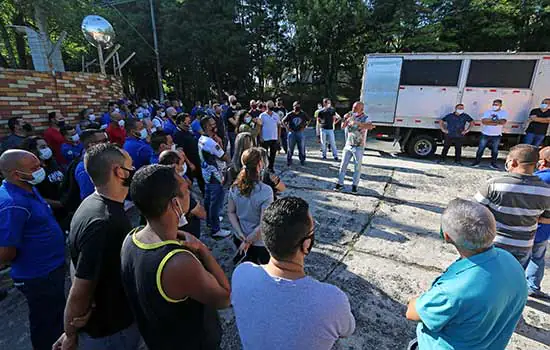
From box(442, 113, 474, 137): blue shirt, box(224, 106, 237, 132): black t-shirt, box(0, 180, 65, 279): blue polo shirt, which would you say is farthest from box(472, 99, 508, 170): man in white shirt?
box(0, 180, 65, 279): blue polo shirt

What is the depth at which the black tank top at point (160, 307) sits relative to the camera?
1176 millimetres

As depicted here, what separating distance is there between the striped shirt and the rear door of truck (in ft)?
21.8

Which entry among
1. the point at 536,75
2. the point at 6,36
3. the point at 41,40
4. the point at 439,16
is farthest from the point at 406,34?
the point at 6,36

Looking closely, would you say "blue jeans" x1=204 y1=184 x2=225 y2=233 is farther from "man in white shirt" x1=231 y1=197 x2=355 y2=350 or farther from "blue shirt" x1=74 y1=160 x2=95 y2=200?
"man in white shirt" x1=231 y1=197 x2=355 y2=350

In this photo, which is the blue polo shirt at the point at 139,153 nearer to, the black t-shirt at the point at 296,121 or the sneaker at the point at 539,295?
the black t-shirt at the point at 296,121

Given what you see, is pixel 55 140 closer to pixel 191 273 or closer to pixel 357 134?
pixel 191 273

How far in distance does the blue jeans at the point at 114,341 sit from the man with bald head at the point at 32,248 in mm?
695

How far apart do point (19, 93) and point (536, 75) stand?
11.5 m

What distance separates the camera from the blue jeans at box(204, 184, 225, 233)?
13.0ft

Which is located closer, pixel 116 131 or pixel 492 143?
pixel 116 131

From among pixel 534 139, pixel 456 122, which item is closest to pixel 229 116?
pixel 456 122

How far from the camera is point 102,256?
140 centimetres

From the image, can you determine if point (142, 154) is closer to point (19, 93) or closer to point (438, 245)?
point (19, 93)

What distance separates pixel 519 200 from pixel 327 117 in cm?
553
